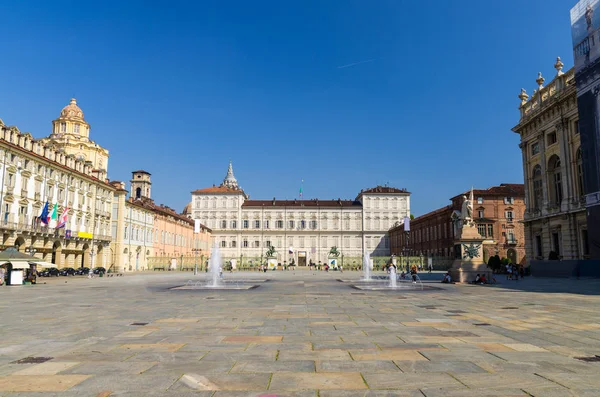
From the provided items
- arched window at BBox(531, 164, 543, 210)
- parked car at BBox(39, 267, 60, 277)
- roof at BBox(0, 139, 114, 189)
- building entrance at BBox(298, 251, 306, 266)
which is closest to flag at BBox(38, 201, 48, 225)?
parked car at BBox(39, 267, 60, 277)

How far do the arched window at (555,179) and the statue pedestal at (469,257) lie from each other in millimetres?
20868

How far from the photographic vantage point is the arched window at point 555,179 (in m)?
43.2

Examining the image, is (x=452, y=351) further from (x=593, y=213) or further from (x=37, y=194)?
(x=37, y=194)

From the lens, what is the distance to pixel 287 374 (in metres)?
5.57

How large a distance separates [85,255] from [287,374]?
58.1 meters

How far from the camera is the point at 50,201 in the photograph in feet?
155

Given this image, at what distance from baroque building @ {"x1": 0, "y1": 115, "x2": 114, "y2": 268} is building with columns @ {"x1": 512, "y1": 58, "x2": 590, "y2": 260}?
155ft

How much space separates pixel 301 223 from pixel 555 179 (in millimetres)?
72478

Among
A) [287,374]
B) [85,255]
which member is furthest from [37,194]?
[287,374]

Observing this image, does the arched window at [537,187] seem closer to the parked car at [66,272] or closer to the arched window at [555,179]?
the arched window at [555,179]

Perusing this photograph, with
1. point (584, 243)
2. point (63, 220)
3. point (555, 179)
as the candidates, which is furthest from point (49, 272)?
point (555, 179)

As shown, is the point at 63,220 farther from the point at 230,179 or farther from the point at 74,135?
the point at 230,179

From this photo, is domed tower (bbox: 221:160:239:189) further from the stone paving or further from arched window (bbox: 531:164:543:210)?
the stone paving

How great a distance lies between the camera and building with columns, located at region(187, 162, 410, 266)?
4279 inches
